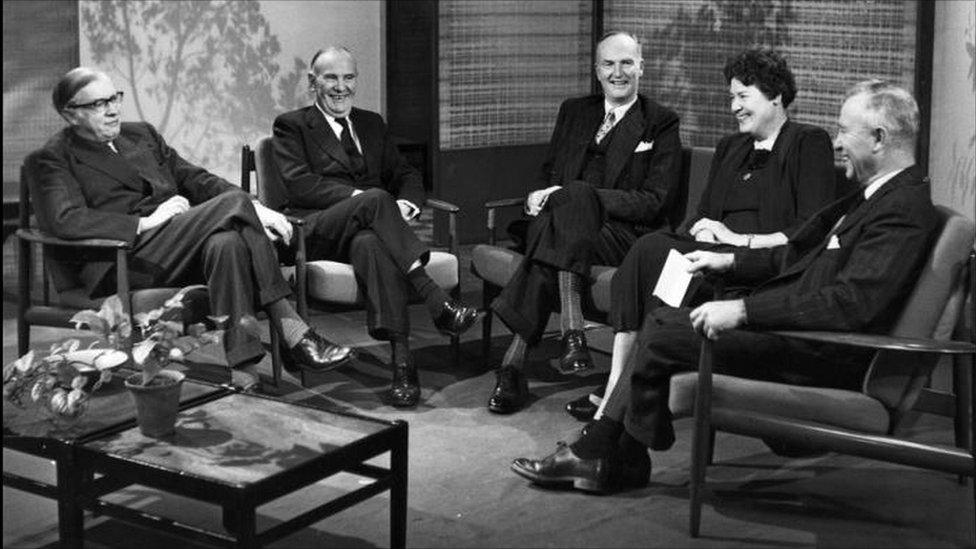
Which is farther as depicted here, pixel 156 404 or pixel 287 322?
pixel 287 322

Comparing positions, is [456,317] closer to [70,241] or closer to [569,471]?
[569,471]

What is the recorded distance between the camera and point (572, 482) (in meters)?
4.11

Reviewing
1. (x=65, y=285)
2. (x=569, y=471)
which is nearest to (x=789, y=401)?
(x=569, y=471)

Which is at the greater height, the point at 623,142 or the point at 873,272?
the point at 623,142

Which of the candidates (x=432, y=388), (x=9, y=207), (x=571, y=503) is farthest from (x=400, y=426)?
(x=9, y=207)

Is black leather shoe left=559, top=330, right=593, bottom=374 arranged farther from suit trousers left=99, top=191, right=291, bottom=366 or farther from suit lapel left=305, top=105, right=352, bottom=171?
suit lapel left=305, top=105, right=352, bottom=171

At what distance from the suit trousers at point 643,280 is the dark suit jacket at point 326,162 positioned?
1.22 metres

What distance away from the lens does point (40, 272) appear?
645cm

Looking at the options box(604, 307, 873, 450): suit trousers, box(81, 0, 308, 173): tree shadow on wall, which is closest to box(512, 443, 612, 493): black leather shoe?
box(604, 307, 873, 450): suit trousers

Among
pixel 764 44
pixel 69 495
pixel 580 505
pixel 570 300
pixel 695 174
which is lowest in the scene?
pixel 580 505

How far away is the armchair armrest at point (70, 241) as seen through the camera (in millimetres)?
4758

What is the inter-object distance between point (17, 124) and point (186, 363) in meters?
1.52

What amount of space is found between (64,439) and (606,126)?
9.04 ft

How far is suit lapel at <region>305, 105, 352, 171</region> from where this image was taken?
220 inches
